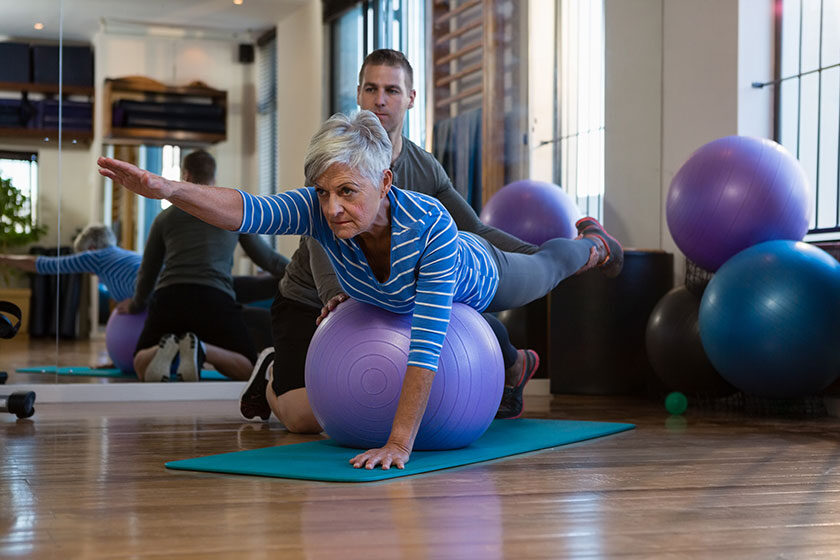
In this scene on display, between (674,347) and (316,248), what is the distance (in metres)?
1.66

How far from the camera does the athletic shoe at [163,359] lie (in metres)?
4.20

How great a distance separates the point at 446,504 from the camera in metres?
1.93

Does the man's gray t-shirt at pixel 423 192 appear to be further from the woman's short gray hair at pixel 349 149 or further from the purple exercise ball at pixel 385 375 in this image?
the woman's short gray hair at pixel 349 149

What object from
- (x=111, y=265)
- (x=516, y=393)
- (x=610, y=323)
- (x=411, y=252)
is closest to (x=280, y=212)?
(x=411, y=252)

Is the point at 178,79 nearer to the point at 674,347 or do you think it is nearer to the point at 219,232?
the point at 219,232

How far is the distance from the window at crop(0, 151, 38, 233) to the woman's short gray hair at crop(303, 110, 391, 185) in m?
2.26

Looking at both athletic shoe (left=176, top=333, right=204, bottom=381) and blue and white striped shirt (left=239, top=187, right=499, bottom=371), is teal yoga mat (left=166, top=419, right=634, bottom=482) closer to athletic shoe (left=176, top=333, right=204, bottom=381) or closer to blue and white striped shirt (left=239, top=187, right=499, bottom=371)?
blue and white striped shirt (left=239, top=187, right=499, bottom=371)

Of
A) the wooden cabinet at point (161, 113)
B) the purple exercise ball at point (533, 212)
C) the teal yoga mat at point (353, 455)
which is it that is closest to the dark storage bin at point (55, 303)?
the wooden cabinet at point (161, 113)

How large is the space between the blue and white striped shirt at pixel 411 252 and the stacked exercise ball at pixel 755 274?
142cm

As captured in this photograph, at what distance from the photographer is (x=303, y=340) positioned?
304cm

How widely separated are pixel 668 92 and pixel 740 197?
4.36 feet

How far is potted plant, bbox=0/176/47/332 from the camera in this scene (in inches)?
157

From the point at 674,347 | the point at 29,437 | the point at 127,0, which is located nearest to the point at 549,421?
the point at 674,347

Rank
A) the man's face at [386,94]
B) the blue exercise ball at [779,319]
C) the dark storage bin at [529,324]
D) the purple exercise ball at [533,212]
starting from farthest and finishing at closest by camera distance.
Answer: the dark storage bin at [529,324] < the purple exercise ball at [533,212] < the blue exercise ball at [779,319] < the man's face at [386,94]
